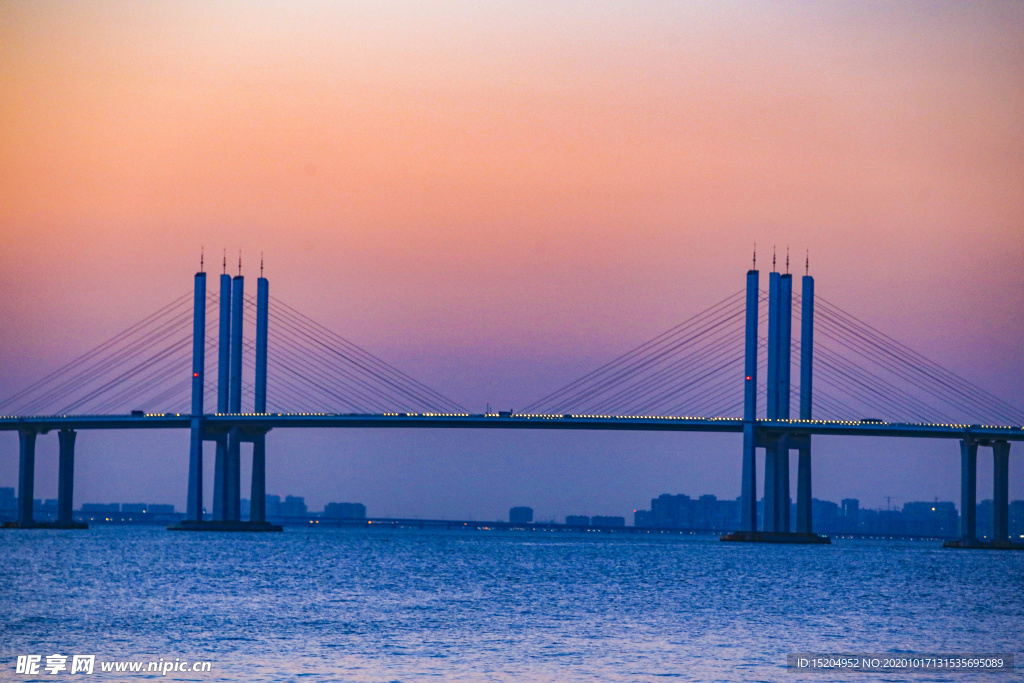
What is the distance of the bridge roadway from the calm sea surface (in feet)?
41.7

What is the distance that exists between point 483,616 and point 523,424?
36.6 m

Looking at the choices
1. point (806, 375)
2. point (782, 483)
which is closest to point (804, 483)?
point (782, 483)

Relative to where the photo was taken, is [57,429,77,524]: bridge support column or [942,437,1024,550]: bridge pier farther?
[57,429,77,524]: bridge support column

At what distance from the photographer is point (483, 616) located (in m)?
28.6

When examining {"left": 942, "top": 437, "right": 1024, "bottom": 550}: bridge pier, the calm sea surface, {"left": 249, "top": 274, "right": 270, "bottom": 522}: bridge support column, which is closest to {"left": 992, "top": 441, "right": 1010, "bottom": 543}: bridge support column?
{"left": 942, "top": 437, "right": 1024, "bottom": 550}: bridge pier

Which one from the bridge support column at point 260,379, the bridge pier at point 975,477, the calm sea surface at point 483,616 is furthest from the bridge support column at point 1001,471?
the bridge support column at point 260,379

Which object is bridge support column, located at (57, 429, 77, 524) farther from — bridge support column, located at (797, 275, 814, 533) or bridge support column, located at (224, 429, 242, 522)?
bridge support column, located at (797, 275, 814, 533)

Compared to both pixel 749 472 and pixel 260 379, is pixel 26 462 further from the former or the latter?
pixel 749 472

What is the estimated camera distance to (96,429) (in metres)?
72.5

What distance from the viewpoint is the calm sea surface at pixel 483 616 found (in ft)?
69.4

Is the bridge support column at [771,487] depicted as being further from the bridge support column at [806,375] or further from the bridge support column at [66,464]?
the bridge support column at [66,464]

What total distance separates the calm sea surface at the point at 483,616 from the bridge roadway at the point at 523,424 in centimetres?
1271

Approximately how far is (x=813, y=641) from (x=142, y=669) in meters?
11.1

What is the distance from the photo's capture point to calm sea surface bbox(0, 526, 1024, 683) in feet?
69.4
